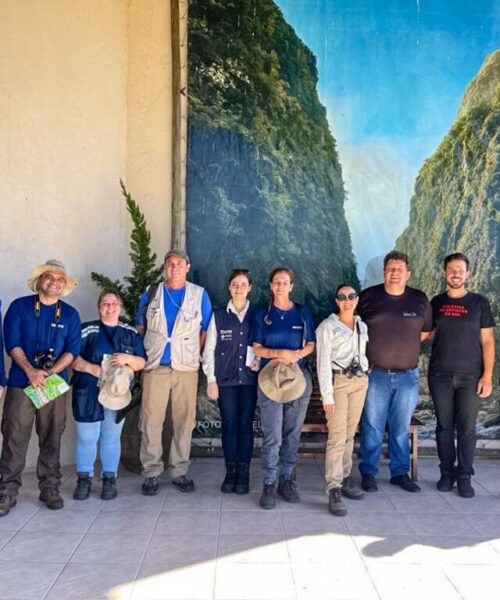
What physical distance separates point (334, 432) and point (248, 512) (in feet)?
2.45

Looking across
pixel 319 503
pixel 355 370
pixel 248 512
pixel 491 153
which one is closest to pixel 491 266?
pixel 491 153

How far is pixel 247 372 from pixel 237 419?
357 mm

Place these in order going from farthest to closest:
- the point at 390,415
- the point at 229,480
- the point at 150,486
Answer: the point at 390,415, the point at 229,480, the point at 150,486

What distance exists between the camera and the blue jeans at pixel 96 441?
383 cm

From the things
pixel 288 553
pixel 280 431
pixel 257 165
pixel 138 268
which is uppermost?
pixel 257 165

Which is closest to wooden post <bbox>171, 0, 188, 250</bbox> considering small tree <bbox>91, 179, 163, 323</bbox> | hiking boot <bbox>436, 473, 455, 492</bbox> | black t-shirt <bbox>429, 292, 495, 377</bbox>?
small tree <bbox>91, 179, 163, 323</bbox>

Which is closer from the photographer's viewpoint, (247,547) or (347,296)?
(247,547)

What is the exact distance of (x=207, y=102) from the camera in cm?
496

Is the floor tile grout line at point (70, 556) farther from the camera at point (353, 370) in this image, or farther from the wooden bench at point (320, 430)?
the camera at point (353, 370)

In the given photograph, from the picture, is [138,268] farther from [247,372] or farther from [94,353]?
[247,372]

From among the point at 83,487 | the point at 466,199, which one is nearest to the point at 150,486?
the point at 83,487

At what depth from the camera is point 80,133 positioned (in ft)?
15.3

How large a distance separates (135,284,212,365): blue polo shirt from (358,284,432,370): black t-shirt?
3.71 ft

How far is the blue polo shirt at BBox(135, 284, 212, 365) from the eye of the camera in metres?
3.99
